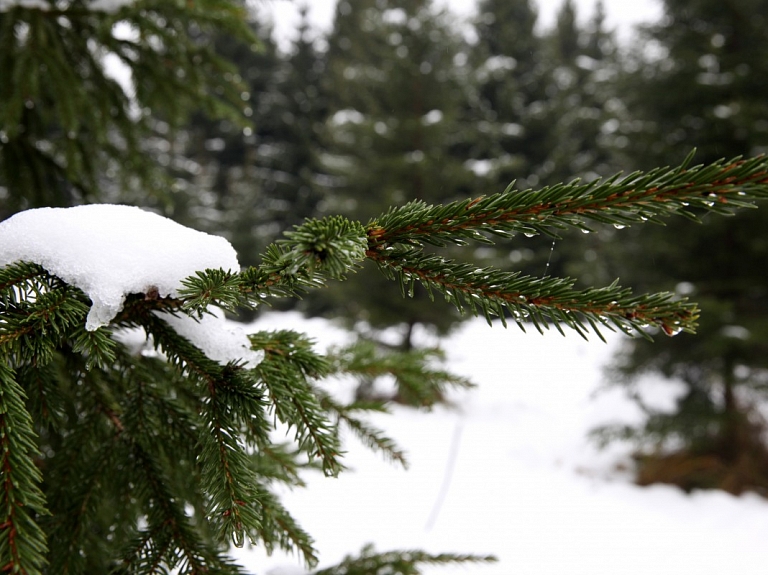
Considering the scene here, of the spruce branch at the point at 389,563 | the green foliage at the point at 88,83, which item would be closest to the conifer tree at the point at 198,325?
the spruce branch at the point at 389,563

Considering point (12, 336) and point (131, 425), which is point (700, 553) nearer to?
point (131, 425)

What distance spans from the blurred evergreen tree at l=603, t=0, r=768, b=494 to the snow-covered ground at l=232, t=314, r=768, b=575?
0.64 meters

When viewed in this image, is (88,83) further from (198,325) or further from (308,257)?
(308,257)

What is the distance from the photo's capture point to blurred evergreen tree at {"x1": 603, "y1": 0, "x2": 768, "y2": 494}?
5.26m

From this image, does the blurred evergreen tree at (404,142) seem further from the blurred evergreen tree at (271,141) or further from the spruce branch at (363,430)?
the spruce branch at (363,430)

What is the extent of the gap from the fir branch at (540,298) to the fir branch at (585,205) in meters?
0.04

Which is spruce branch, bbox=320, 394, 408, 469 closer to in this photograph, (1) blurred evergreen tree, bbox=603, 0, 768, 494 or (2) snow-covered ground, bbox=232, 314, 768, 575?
(2) snow-covered ground, bbox=232, 314, 768, 575

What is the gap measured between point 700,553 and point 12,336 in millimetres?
5150

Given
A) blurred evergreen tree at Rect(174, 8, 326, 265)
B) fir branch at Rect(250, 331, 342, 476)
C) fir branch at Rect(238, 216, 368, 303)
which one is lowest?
fir branch at Rect(250, 331, 342, 476)

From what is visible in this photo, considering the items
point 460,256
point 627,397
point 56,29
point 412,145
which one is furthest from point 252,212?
point 56,29

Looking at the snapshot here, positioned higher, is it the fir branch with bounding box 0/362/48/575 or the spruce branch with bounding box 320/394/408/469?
the spruce branch with bounding box 320/394/408/469

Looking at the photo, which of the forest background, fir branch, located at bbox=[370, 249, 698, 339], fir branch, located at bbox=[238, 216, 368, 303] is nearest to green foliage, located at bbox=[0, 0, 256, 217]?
the forest background

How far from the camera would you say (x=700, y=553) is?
3967 mm

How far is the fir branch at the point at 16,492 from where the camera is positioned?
529mm
